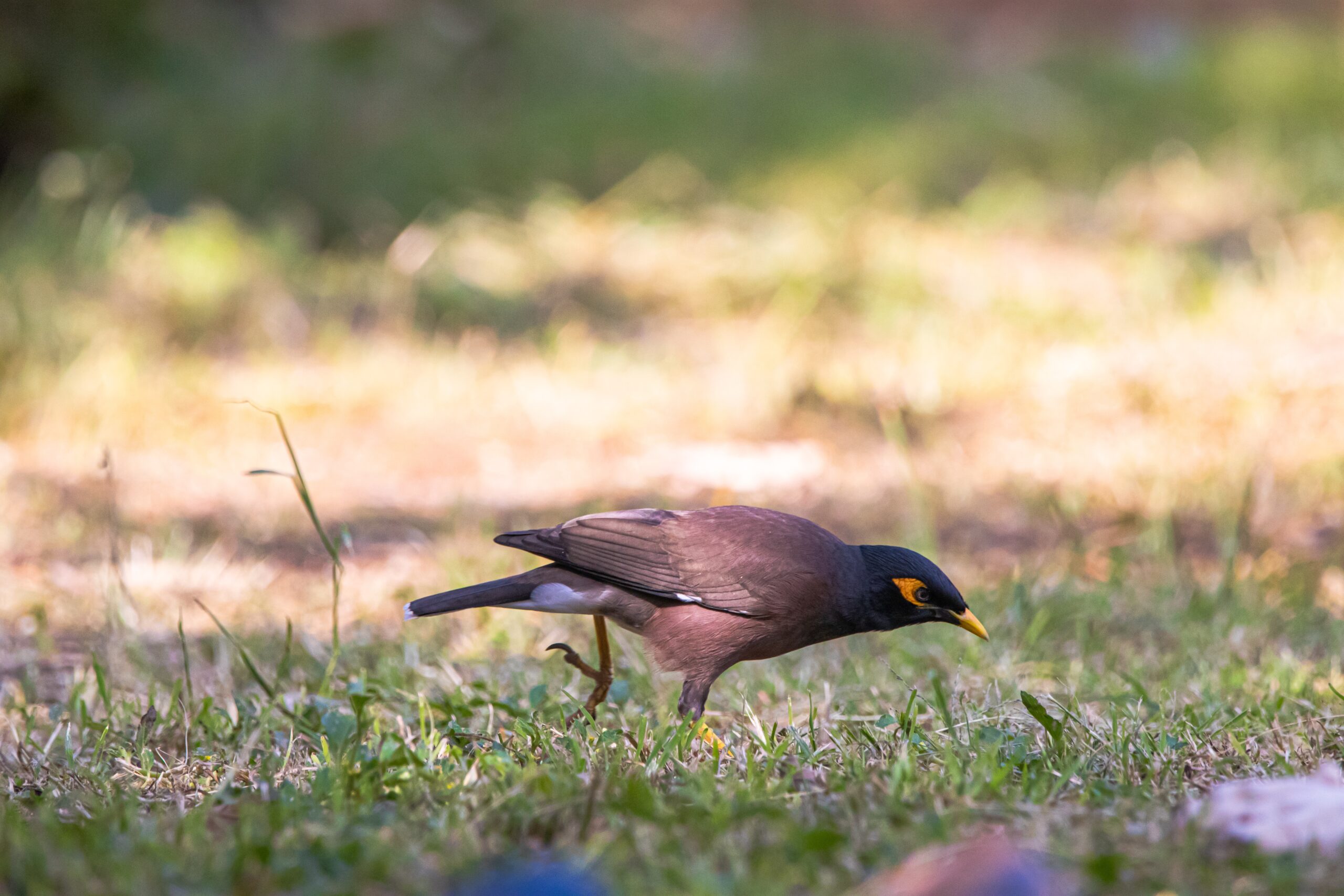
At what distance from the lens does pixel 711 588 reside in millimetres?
3244

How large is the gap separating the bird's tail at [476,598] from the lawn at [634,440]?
0.23m

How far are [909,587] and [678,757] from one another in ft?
2.43

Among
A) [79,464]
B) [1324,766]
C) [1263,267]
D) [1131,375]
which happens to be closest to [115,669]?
[79,464]

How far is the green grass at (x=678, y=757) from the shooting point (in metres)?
2.24

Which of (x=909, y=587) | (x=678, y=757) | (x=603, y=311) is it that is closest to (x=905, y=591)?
(x=909, y=587)

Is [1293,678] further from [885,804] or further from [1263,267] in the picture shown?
[1263,267]

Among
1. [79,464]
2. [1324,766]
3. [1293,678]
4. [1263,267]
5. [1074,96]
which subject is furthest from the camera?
[1074,96]

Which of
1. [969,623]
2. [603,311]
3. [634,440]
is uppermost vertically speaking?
[969,623]

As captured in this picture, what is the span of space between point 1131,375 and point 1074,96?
7212mm

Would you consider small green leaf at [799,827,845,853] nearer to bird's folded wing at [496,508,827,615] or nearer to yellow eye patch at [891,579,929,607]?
bird's folded wing at [496,508,827,615]

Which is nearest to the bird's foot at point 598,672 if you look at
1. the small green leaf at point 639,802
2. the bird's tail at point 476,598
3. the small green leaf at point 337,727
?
the bird's tail at point 476,598

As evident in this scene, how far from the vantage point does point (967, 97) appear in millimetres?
12609

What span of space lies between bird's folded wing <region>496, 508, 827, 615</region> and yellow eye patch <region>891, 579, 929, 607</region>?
261 millimetres

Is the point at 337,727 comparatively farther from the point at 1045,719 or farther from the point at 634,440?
the point at 634,440
